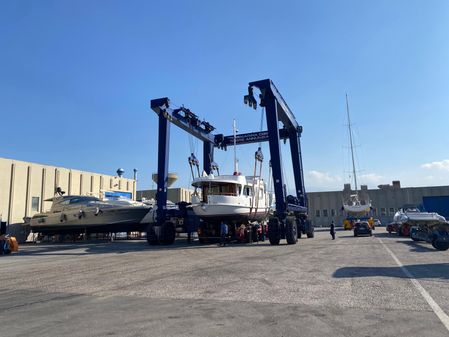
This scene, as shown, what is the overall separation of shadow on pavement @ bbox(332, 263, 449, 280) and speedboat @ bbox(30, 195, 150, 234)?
936 inches

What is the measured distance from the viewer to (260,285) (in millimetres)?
8828

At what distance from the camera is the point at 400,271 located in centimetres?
1052

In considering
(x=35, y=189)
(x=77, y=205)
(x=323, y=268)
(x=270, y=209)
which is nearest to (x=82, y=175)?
(x=35, y=189)

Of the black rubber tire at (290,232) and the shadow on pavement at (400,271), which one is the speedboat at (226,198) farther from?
the shadow on pavement at (400,271)

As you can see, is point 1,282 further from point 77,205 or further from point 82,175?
point 82,175

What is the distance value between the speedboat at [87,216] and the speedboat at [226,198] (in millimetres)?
8851

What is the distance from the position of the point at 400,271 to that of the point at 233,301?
5841mm

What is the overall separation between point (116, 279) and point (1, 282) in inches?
127

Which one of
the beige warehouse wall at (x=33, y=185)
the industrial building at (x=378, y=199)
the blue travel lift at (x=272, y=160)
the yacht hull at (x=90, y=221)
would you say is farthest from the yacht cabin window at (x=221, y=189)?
the industrial building at (x=378, y=199)

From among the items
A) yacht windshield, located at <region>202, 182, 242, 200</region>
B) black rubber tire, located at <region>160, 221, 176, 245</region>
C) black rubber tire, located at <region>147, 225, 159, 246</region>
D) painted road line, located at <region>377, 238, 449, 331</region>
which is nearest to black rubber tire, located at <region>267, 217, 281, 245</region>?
yacht windshield, located at <region>202, 182, 242, 200</region>

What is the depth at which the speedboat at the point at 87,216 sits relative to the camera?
3133cm

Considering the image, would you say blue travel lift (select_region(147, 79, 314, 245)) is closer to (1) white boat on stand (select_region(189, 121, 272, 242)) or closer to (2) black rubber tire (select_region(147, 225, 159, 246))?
(2) black rubber tire (select_region(147, 225, 159, 246))

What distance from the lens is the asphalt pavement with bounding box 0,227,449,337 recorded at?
5.45 meters

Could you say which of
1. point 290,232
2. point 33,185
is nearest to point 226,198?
point 290,232
